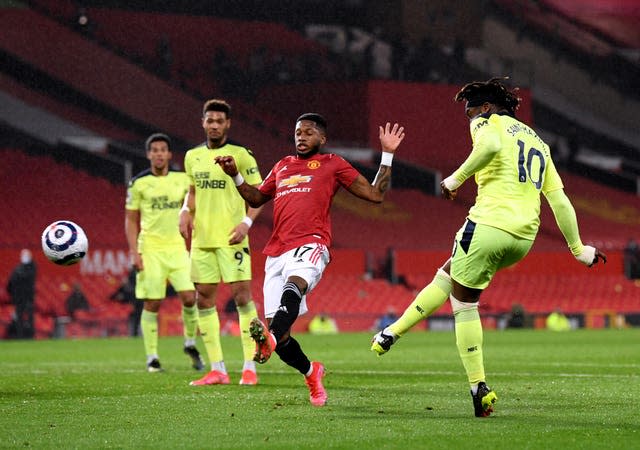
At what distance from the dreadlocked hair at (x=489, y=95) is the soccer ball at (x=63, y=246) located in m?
3.86

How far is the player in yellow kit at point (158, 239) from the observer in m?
13.9

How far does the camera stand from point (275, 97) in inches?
1567

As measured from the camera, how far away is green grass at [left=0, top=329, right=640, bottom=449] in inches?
272

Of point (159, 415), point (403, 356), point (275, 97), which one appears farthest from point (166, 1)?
point (159, 415)

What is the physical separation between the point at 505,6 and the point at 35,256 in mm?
24447

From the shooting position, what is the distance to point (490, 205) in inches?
324

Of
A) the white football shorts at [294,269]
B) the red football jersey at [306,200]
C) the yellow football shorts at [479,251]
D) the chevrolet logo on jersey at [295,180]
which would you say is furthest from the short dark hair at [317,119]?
the yellow football shorts at [479,251]

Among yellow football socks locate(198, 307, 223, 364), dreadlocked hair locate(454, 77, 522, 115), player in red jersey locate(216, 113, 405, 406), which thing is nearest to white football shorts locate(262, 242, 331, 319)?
player in red jersey locate(216, 113, 405, 406)

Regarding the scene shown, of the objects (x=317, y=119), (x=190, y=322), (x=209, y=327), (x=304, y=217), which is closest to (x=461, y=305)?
(x=304, y=217)

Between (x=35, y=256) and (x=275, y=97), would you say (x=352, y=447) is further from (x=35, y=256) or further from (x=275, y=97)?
(x=275, y=97)

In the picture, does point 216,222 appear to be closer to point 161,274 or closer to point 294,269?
point 161,274

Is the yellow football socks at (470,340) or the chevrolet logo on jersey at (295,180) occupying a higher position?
the chevrolet logo on jersey at (295,180)

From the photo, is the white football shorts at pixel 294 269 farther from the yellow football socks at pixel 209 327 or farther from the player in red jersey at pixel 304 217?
the yellow football socks at pixel 209 327

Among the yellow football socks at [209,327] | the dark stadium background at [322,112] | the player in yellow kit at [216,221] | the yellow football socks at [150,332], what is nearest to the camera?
the player in yellow kit at [216,221]
